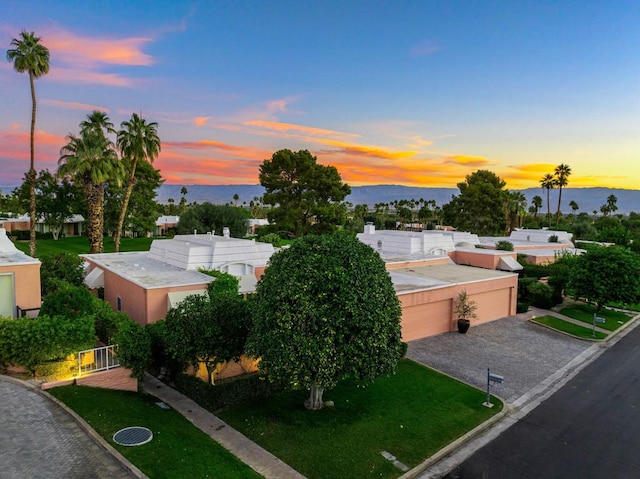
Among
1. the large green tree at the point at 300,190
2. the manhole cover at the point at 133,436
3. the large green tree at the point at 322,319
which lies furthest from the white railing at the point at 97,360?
the large green tree at the point at 300,190

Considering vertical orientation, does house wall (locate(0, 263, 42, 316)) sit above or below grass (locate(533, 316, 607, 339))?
above


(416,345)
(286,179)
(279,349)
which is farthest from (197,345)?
(286,179)

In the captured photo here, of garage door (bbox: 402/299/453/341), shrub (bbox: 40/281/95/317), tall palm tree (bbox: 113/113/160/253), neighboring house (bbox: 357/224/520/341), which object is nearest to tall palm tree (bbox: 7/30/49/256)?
tall palm tree (bbox: 113/113/160/253)

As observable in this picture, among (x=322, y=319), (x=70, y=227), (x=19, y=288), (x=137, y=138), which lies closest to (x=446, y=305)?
(x=322, y=319)

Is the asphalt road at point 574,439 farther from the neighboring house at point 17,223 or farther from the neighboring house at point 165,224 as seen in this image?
the neighboring house at point 165,224

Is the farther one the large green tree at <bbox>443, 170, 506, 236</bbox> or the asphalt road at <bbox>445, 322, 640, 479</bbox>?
the large green tree at <bbox>443, 170, 506, 236</bbox>

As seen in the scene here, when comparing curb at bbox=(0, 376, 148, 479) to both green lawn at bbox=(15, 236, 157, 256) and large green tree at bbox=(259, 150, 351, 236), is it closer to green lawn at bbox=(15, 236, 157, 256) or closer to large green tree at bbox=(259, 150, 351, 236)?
green lawn at bbox=(15, 236, 157, 256)

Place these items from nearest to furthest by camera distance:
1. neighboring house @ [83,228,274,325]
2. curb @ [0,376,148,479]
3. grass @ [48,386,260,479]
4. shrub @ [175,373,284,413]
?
curb @ [0,376,148,479] < grass @ [48,386,260,479] < shrub @ [175,373,284,413] < neighboring house @ [83,228,274,325]
